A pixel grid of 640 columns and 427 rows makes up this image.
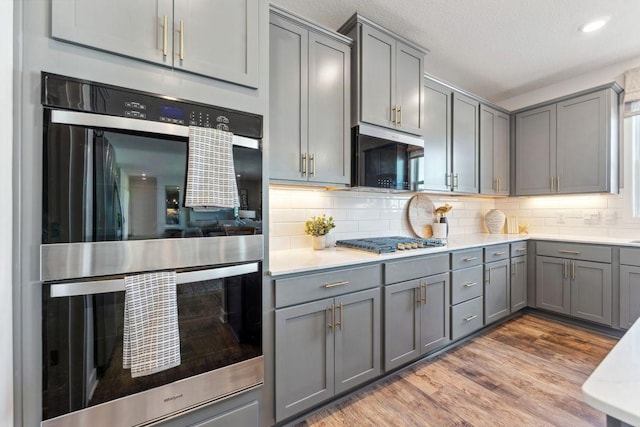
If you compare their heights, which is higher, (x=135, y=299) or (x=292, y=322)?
(x=135, y=299)

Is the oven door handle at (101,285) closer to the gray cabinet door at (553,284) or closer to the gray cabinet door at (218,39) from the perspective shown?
the gray cabinet door at (218,39)

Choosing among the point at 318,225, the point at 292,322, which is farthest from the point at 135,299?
the point at 318,225

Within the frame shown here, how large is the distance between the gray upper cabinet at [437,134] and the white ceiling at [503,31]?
33cm

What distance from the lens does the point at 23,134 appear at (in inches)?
35.1

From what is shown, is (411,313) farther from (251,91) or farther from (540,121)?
(540,121)

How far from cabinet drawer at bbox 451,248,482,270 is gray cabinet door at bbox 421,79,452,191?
0.65 m

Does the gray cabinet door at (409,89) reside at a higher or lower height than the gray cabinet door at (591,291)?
higher

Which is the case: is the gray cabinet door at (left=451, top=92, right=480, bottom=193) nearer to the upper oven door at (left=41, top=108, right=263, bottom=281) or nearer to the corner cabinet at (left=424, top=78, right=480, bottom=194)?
the corner cabinet at (left=424, top=78, right=480, bottom=194)

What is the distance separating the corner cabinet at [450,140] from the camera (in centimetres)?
260

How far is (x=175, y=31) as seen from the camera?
1.13 m

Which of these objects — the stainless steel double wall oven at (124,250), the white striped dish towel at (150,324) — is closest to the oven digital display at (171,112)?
the stainless steel double wall oven at (124,250)

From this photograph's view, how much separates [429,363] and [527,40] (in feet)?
9.35

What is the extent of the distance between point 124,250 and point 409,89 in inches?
88.9

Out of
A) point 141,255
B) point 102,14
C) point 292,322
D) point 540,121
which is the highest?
point 540,121
